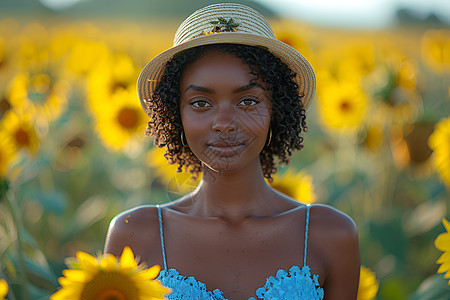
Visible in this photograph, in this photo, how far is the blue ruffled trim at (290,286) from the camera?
78.6 inches

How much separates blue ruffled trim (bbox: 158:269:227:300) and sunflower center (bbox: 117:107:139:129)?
2237mm

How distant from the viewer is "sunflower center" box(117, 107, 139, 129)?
13.5 feet

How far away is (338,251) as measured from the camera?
2143mm

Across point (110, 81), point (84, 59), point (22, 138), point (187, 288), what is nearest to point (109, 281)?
point (187, 288)

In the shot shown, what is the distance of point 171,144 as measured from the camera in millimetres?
2387

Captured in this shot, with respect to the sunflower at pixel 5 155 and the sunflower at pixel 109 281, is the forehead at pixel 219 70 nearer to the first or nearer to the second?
the sunflower at pixel 109 281

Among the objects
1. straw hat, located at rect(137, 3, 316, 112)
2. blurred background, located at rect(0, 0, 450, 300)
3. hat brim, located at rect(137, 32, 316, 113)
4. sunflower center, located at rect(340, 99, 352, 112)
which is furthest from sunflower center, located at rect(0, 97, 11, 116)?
straw hat, located at rect(137, 3, 316, 112)

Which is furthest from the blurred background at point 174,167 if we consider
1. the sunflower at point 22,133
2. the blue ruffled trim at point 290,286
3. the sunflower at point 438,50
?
the blue ruffled trim at point 290,286

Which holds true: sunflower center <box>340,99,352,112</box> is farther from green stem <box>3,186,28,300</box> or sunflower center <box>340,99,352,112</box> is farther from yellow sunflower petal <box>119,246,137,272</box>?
yellow sunflower petal <box>119,246,137,272</box>

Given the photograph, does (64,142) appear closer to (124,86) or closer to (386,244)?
(124,86)

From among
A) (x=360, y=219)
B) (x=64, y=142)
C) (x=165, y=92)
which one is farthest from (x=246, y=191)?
(x=64, y=142)

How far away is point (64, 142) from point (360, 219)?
273 cm

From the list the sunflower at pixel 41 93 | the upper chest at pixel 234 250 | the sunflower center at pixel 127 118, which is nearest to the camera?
the upper chest at pixel 234 250

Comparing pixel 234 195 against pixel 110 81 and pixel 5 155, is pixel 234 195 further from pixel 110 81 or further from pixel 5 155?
pixel 110 81
